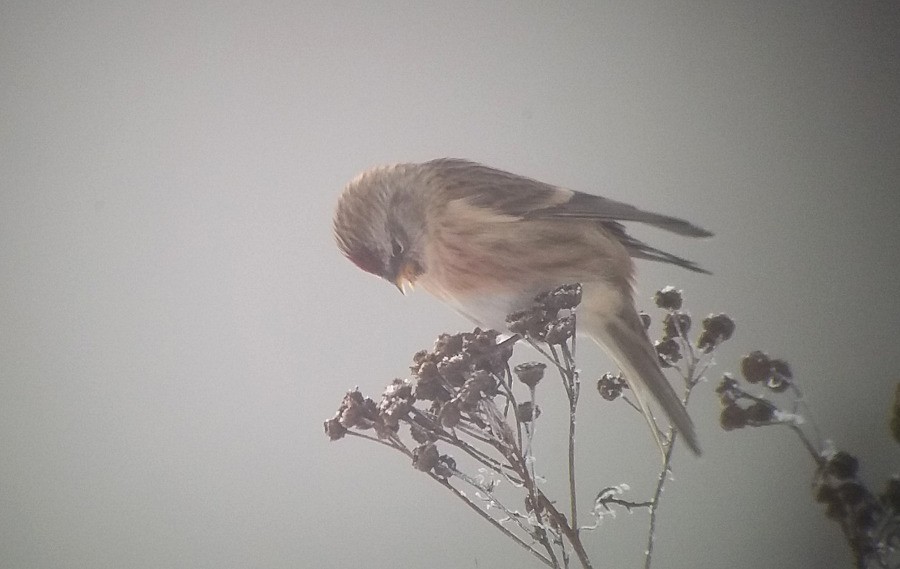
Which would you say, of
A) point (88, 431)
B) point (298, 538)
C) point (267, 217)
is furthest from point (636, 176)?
point (88, 431)

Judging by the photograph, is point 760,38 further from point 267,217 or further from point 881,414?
point 267,217

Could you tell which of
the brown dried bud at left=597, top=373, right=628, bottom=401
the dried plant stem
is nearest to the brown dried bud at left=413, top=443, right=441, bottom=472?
the dried plant stem

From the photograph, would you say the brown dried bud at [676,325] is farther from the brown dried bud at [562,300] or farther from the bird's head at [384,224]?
the bird's head at [384,224]

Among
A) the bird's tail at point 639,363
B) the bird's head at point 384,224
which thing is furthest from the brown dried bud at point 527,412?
the bird's head at point 384,224

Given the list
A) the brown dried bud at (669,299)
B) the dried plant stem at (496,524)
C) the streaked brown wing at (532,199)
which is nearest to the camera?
the dried plant stem at (496,524)

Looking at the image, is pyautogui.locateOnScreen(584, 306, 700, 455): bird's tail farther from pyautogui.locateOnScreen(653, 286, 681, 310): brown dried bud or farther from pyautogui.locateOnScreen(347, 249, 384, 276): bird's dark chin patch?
pyautogui.locateOnScreen(347, 249, 384, 276): bird's dark chin patch

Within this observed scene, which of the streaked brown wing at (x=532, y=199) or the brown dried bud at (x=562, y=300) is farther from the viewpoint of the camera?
the streaked brown wing at (x=532, y=199)
